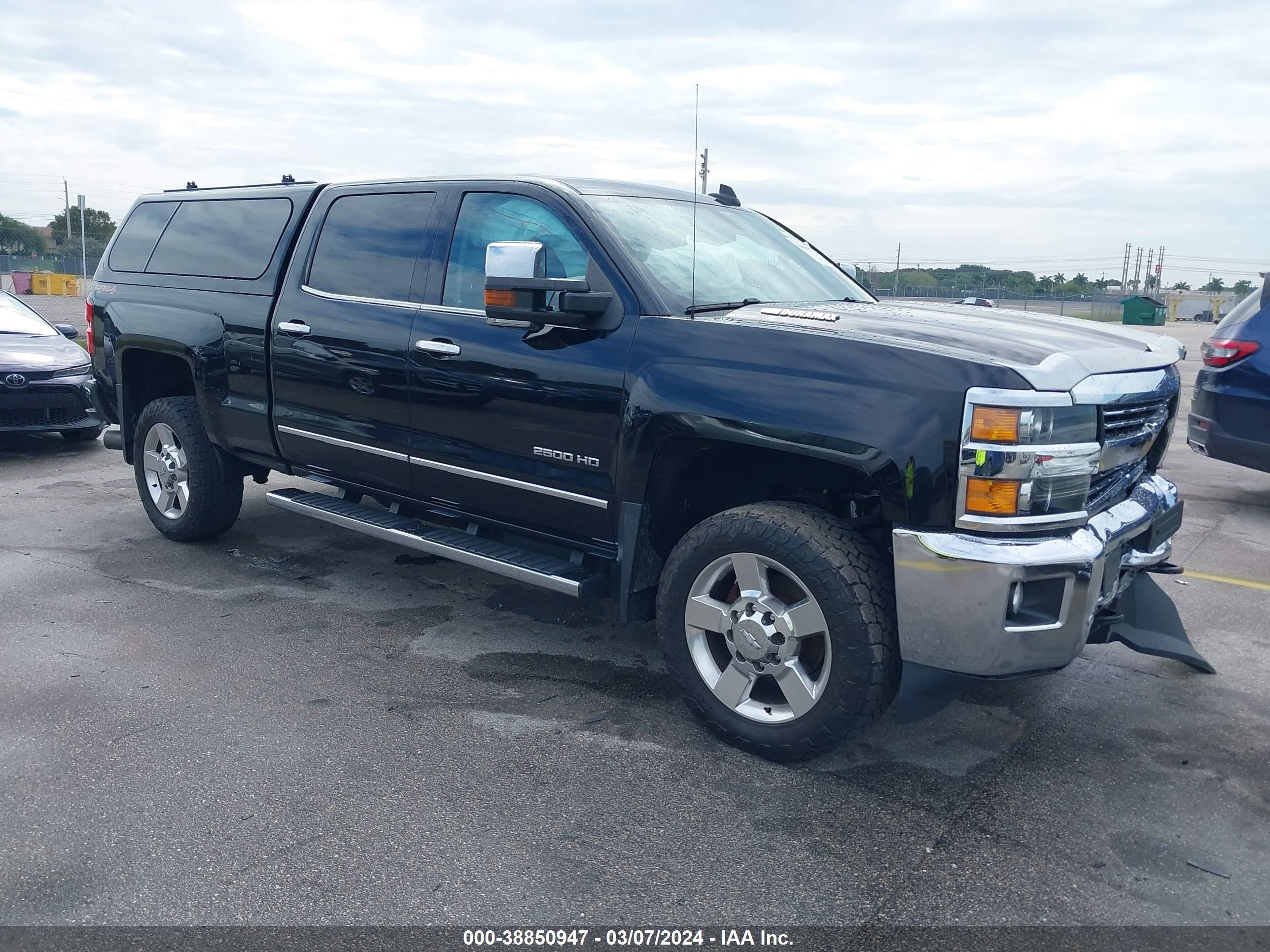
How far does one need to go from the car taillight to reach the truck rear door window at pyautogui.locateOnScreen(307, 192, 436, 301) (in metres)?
5.15

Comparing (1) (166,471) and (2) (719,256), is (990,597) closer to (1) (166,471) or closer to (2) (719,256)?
(2) (719,256)

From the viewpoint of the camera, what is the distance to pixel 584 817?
3.10 m

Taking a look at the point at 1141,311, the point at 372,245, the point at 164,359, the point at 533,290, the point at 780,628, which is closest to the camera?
the point at 780,628

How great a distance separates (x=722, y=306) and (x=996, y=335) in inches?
40.3

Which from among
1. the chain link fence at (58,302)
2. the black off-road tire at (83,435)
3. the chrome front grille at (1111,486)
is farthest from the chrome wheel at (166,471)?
the chain link fence at (58,302)

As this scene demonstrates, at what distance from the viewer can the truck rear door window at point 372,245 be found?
183 inches

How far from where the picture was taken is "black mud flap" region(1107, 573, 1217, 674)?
12.1 feet

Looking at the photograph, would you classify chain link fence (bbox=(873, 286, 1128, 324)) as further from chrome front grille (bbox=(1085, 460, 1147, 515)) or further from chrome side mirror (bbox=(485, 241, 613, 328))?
chrome side mirror (bbox=(485, 241, 613, 328))

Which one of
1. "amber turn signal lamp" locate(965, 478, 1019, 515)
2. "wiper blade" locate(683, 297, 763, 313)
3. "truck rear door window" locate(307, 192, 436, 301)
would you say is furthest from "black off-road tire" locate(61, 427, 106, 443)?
"amber turn signal lamp" locate(965, 478, 1019, 515)

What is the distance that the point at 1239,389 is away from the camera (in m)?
6.86

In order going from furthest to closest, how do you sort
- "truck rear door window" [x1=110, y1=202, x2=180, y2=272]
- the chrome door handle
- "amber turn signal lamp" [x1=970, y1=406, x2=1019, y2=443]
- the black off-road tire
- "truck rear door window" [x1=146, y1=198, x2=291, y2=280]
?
the black off-road tire, "truck rear door window" [x1=110, y1=202, x2=180, y2=272], "truck rear door window" [x1=146, y1=198, x2=291, y2=280], the chrome door handle, "amber turn signal lamp" [x1=970, y1=406, x2=1019, y2=443]

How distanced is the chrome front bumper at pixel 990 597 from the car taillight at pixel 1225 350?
14.8 feet

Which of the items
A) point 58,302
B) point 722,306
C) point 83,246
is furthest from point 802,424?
point 58,302

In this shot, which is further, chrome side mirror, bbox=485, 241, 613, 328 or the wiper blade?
the wiper blade
